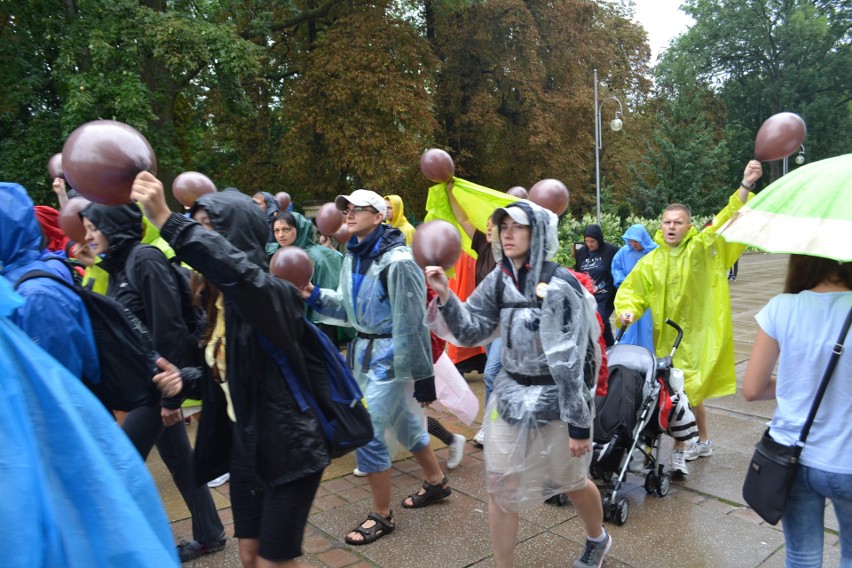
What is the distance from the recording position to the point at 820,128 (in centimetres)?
3572

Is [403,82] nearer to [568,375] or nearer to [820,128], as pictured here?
[568,375]

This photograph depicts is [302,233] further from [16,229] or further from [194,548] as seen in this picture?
[16,229]

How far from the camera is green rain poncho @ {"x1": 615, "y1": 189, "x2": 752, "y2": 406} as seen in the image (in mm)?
4648

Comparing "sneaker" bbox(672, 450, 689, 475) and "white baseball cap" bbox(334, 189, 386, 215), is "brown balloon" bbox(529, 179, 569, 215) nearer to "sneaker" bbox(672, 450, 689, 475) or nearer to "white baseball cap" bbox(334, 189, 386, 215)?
"white baseball cap" bbox(334, 189, 386, 215)

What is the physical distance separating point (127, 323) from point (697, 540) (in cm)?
309

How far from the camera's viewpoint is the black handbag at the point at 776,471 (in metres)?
2.19

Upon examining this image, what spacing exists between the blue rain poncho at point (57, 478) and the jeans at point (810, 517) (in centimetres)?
198

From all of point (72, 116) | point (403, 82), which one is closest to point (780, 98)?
point (403, 82)

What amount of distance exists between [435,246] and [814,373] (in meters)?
1.45

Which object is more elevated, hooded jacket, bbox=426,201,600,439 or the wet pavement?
hooded jacket, bbox=426,201,600,439

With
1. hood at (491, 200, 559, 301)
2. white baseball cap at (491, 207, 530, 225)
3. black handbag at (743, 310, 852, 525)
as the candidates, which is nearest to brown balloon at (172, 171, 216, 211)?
white baseball cap at (491, 207, 530, 225)

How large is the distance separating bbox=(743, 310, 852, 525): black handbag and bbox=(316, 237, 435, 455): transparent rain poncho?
1.81 metres

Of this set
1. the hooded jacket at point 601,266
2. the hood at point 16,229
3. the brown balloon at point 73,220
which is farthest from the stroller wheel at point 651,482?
the brown balloon at point 73,220

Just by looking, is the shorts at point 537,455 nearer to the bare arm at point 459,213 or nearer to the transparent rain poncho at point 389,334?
the transparent rain poncho at point 389,334
